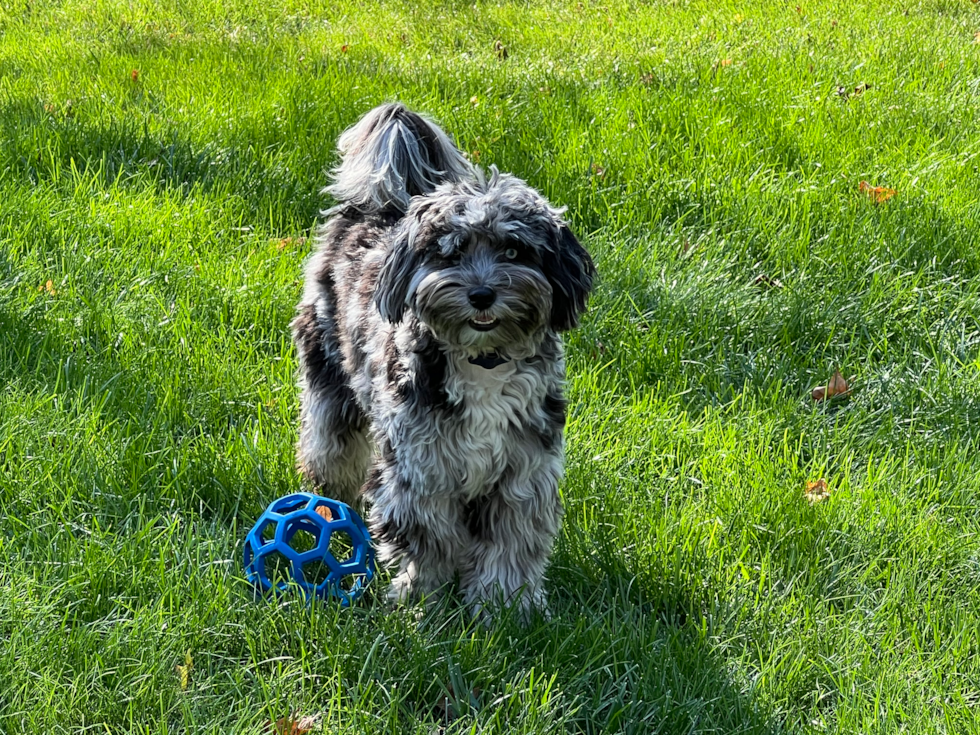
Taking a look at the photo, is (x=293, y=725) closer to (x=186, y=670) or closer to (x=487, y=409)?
(x=186, y=670)

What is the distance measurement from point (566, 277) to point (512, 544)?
0.92 m

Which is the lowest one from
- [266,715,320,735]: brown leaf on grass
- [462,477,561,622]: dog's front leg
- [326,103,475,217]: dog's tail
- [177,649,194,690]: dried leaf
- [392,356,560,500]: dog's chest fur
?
[177,649,194,690]: dried leaf

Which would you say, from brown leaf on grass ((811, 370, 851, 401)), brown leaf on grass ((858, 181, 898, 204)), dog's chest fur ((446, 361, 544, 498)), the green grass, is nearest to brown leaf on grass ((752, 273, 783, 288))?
the green grass

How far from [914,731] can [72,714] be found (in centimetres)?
237

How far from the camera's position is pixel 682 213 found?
590cm

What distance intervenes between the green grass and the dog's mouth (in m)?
0.94

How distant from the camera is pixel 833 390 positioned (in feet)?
15.6

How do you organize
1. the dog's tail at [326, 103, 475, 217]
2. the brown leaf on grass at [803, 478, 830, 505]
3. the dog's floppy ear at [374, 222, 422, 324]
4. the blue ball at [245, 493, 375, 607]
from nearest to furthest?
the dog's floppy ear at [374, 222, 422, 324] → the blue ball at [245, 493, 375, 607] → the dog's tail at [326, 103, 475, 217] → the brown leaf on grass at [803, 478, 830, 505]

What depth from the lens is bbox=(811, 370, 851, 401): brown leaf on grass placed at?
4.75 m

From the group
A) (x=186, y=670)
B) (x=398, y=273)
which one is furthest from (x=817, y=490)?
(x=186, y=670)

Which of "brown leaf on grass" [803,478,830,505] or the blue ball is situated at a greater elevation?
"brown leaf on grass" [803,478,830,505]

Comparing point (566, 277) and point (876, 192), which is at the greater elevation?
point (566, 277)

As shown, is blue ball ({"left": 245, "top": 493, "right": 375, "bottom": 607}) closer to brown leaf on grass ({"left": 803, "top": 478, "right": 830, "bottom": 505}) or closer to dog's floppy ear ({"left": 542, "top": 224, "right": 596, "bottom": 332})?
dog's floppy ear ({"left": 542, "top": 224, "right": 596, "bottom": 332})

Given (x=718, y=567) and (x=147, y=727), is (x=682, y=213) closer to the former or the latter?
(x=718, y=567)
